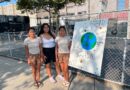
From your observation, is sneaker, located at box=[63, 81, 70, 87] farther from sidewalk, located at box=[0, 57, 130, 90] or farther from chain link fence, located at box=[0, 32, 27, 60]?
chain link fence, located at box=[0, 32, 27, 60]

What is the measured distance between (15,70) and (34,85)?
2.06 meters

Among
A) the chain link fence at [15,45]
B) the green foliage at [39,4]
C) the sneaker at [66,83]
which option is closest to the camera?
the sneaker at [66,83]

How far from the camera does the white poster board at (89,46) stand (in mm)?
5406

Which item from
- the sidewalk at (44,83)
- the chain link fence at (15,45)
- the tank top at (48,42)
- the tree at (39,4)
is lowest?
the sidewalk at (44,83)

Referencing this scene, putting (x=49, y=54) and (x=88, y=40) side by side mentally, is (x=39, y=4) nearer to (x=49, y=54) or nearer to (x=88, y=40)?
(x=49, y=54)

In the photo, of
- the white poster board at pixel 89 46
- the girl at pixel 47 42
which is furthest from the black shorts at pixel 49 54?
the white poster board at pixel 89 46

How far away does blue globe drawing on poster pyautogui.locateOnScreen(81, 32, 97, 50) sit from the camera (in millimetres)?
5582

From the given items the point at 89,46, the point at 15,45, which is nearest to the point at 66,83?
the point at 89,46

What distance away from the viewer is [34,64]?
5.80 m

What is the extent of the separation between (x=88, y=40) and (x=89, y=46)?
163 mm

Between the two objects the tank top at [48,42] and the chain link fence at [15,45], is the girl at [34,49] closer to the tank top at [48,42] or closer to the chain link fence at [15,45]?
the tank top at [48,42]

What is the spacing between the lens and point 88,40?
571 cm

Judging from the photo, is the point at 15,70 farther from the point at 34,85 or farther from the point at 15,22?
the point at 15,22

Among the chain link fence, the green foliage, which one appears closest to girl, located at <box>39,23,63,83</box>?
the chain link fence
